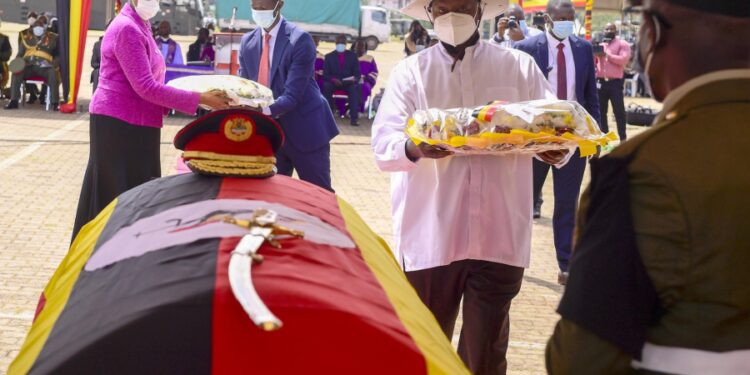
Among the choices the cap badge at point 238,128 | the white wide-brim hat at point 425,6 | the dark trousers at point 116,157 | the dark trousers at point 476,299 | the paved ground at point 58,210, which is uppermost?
the white wide-brim hat at point 425,6

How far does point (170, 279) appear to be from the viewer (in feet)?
8.12

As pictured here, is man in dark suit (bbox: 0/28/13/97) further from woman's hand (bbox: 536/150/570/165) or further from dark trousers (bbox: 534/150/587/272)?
woman's hand (bbox: 536/150/570/165)

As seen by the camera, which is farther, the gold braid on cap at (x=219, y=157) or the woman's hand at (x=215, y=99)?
the woman's hand at (x=215, y=99)

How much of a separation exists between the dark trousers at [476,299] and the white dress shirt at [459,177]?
69 millimetres

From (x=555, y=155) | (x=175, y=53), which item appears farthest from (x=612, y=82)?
(x=555, y=155)

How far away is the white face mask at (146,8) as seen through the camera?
19.2ft

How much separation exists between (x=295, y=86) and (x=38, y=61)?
1341 cm

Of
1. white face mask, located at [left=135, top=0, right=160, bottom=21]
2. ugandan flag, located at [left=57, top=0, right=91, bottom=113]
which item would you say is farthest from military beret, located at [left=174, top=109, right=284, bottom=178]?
ugandan flag, located at [left=57, top=0, right=91, bottom=113]

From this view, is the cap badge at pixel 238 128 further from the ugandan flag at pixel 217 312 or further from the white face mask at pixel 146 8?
the white face mask at pixel 146 8

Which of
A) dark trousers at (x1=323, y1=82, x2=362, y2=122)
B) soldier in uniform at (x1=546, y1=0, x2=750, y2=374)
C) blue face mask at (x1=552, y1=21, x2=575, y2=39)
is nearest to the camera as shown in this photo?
soldier in uniform at (x1=546, y1=0, x2=750, y2=374)

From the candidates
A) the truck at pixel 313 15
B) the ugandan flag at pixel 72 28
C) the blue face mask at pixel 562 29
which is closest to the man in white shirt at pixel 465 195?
the blue face mask at pixel 562 29

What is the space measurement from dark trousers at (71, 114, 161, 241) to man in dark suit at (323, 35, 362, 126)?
509 inches

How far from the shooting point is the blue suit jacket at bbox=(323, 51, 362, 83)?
18953mm

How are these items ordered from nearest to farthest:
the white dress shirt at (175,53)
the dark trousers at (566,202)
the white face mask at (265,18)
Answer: the white face mask at (265,18) < the dark trousers at (566,202) < the white dress shirt at (175,53)
